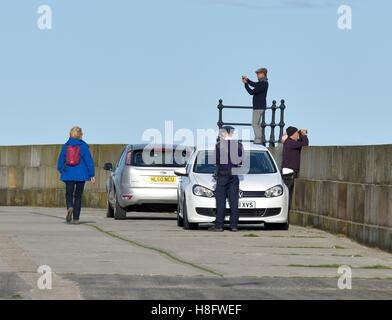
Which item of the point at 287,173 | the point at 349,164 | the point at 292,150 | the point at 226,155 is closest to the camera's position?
the point at 349,164

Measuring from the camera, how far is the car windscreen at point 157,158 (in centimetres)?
2700

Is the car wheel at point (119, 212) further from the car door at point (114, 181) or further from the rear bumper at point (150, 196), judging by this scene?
the rear bumper at point (150, 196)

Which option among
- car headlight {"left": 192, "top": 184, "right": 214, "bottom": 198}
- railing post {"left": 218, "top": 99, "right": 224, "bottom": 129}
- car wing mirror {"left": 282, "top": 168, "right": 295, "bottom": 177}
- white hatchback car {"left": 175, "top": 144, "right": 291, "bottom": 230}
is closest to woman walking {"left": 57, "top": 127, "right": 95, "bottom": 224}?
white hatchback car {"left": 175, "top": 144, "right": 291, "bottom": 230}

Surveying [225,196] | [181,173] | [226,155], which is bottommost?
[225,196]

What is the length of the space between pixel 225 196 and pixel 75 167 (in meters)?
3.28

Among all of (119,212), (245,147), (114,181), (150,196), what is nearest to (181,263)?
(245,147)

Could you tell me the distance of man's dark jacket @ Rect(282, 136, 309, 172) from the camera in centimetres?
2659

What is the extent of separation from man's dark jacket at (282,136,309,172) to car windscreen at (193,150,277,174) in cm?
202

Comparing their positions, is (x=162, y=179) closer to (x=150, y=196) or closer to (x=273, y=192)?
(x=150, y=196)

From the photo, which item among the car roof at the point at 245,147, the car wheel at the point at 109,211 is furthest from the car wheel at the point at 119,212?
the car roof at the point at 245,147

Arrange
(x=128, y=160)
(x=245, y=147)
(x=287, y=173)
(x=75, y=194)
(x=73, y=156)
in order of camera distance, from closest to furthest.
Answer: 1. (x=287, y=173)
2. (x=245, y=147)
3. (x=73, y=156)
4. (x=75, y=194)
5. (x=128, y=160)

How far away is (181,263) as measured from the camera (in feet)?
53.9
